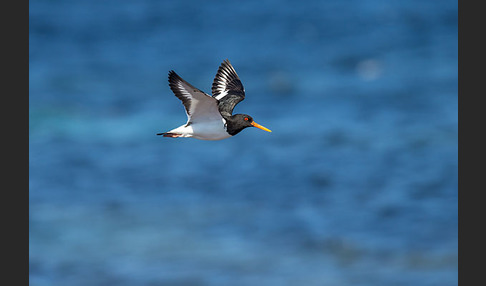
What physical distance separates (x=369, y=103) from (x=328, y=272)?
12.4 m

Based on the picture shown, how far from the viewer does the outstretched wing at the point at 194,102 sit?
9.66 meters

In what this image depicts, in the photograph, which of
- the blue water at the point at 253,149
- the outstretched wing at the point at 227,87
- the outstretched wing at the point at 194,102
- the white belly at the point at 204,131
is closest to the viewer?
the outstretched wing at the point at 194,102

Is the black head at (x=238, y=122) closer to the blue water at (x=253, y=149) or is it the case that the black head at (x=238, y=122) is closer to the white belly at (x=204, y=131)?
the white belly at (x=204, y=131)

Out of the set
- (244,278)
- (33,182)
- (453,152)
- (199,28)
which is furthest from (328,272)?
(199,28)

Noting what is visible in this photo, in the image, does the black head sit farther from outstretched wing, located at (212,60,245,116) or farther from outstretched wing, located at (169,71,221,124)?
outstretched wing, located at (212,60,245,116)

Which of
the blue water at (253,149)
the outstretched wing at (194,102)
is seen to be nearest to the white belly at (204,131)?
the outstretched wing at (194,102)

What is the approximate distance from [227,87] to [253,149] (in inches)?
620

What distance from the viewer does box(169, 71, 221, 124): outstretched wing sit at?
966 centimetres

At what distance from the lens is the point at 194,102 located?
9867mm

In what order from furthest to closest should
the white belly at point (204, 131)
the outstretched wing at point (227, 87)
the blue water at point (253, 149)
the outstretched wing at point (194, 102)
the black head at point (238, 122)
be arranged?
→ the blue water at point (253, 149) → the outstretched wing at point (227, 87) → the black head at point (238, 122) → the white belly at point (204, 131) → the outstretched wing at point (194, 102)

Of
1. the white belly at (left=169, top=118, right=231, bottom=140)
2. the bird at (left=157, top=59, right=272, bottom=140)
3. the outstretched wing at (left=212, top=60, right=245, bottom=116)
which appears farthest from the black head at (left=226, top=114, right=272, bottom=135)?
the outstretched wing at (left=212, top=60, right=245, bottom=116)

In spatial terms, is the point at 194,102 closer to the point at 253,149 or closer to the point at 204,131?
the point at 204,131

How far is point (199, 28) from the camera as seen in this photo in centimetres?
4038

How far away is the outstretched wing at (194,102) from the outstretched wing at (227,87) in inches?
52.6
